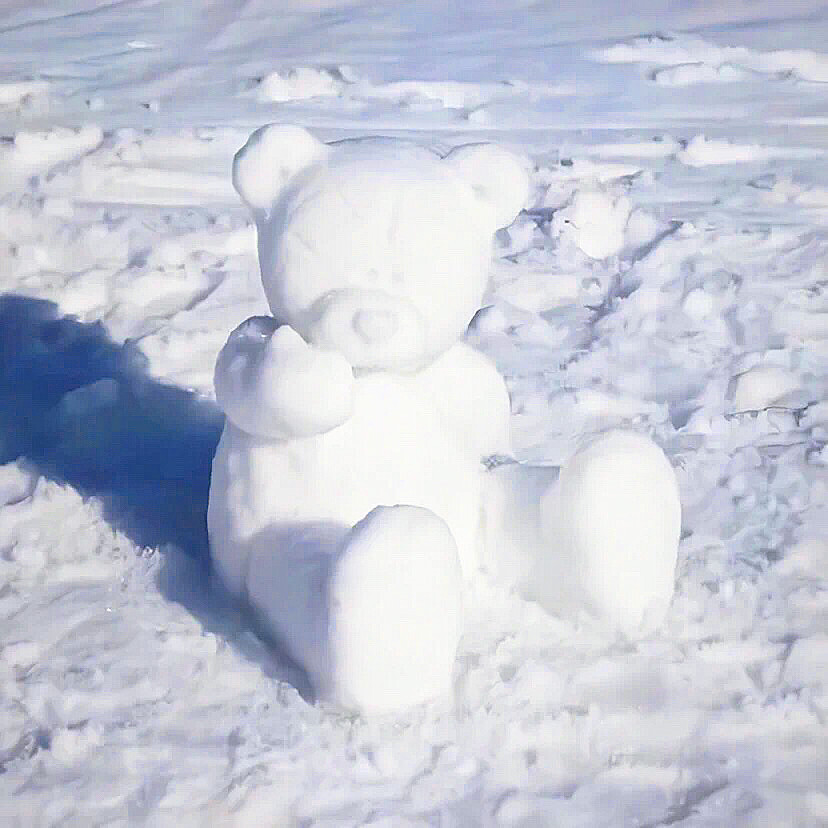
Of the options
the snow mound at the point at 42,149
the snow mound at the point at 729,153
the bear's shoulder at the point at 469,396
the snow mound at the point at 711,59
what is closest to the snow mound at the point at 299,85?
the snow mound at the point at 42,149

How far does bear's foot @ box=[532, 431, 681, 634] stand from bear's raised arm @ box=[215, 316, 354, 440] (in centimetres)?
32

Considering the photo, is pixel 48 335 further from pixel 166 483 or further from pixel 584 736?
pixel 584 736

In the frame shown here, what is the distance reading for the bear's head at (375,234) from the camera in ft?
5.18

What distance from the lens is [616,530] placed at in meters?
1.58

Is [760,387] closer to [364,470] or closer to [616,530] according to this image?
[616,530]

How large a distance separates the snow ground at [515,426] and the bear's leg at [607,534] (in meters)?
0.05

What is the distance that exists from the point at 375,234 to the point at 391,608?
0.48m

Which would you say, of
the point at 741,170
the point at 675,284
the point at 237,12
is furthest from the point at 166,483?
the point at 237,12

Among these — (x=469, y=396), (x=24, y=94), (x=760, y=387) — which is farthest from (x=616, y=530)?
(x=24, y=94)

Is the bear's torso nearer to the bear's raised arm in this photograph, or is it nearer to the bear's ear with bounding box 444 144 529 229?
the bear's raised arm

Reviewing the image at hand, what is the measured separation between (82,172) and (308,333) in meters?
2.37

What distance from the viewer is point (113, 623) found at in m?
1.70

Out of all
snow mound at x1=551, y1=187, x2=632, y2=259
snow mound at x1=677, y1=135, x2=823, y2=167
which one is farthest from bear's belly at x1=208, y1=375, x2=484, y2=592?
snow mound at x1=677, y1=135, x2=823, y2=167

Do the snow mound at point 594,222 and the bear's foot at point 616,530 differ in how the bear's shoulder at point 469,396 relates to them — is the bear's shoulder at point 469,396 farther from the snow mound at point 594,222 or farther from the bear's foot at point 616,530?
the snow mound at point 594,222
